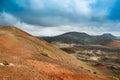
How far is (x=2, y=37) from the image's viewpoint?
149ft

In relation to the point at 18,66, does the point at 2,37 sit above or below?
above

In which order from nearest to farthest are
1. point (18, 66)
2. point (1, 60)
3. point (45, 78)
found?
point (45, 78)
point (18, 66)
point (1, 60)

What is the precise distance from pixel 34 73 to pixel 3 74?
137 inches

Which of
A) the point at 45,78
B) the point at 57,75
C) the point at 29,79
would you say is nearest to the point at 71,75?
the point at 57,75

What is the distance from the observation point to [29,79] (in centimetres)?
2228

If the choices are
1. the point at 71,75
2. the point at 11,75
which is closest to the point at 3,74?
the point at 11,75

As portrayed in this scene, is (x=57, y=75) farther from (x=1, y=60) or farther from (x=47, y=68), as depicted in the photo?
(x=1, y=60)

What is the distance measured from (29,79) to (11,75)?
1594 mm

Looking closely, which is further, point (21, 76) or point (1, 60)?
point (1, 60)

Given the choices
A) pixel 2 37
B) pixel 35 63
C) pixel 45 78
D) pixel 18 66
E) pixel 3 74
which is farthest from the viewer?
pixel 2 37

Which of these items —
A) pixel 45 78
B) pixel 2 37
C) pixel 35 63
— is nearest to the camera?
pixel 45 78

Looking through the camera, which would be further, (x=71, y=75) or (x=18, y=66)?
(x=71, y=75)

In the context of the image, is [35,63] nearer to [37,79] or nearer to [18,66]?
[18,66]

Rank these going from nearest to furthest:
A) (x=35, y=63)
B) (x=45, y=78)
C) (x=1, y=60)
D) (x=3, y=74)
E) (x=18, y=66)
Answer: (x=3, y=74) → (x=45, y=78) → (x=18, y=66) → (x=1, y=60) → (x=35, y=63)
